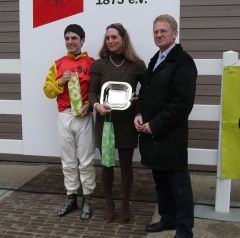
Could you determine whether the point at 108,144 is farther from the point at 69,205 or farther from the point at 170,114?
the point at 69,205

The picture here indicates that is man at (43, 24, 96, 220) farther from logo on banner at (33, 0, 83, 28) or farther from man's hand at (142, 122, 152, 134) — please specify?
man's hand at (142, 122, 152, 134)

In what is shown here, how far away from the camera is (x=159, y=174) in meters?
3.82

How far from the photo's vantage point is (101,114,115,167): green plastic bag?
3.87 meters

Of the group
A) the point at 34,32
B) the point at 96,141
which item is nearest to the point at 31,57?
the point at 34,32

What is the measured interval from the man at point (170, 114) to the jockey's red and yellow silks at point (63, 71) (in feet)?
2.17

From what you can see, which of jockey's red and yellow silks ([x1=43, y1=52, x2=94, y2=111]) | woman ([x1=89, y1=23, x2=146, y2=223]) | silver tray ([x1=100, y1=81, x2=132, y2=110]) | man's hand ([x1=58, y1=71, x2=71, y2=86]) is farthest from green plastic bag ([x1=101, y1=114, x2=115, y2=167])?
man's hand ([x1=58, y1=71, x2=71, y2=86])

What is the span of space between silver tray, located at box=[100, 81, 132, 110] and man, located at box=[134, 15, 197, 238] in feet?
0.64

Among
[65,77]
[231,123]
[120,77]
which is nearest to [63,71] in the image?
[65,77]

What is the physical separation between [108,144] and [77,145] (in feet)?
1.60

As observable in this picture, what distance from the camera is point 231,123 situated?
4113mm

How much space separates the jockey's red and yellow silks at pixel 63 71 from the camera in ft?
13.5

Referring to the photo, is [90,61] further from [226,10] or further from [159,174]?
[226,10]

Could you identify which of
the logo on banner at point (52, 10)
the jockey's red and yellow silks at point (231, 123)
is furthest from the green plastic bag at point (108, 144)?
the logo on banner at point (52, 10)

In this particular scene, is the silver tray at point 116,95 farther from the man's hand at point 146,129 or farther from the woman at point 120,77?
the man's hand at point 146,129
